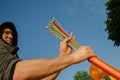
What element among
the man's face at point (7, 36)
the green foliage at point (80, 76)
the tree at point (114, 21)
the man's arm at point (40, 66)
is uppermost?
the green foliage at point (80, 76)

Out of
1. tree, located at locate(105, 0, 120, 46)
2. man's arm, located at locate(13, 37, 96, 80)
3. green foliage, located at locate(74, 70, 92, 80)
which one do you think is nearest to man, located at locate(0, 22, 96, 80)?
man's arm, located at locate(13, 37, 96, 80)

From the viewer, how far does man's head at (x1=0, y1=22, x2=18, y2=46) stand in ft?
→ 14.1

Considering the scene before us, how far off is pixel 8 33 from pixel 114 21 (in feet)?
104

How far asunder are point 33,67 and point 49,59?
0.23m

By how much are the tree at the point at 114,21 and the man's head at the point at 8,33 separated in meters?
30.9

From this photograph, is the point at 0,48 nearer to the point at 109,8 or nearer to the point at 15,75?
the point at 15,75

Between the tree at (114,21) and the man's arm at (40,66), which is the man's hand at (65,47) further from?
the tree at (114,21)

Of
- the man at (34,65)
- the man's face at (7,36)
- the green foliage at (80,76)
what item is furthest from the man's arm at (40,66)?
the green foliage at (80,76)

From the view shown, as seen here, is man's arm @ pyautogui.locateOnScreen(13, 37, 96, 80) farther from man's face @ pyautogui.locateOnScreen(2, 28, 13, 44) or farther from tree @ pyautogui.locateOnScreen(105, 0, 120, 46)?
tree @ pyautogui.locateOnScreen(105, 0, 120, 46)

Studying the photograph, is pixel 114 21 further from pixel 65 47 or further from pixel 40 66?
pixel 40 66

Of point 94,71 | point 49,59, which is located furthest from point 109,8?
point 49,59

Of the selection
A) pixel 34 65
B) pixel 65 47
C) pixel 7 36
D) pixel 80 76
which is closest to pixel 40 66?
pixel 34 65

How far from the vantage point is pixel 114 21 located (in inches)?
1391

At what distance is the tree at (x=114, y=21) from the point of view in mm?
35062
